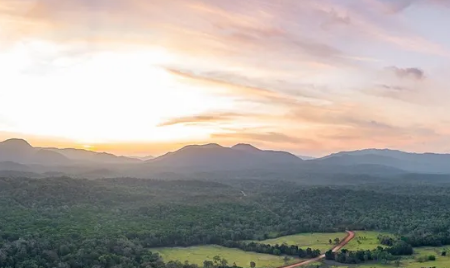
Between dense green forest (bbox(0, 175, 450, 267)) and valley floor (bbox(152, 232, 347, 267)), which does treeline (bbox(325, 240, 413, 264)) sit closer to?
valley floor (bbox(152, 232, 347, 267))

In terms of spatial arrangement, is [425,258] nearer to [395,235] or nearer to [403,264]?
[403,264]

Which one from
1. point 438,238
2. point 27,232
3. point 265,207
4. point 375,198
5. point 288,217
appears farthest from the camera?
point 375,198

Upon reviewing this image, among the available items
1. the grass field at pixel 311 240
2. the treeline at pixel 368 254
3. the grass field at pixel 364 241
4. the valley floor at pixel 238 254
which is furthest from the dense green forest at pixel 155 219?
the treeline at pixel 368 254

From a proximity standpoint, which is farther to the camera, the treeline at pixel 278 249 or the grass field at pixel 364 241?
the grass field at pixel 364 241

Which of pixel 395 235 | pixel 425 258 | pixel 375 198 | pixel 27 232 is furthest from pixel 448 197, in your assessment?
pixel 27 232

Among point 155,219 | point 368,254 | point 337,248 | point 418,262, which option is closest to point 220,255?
point 337,248

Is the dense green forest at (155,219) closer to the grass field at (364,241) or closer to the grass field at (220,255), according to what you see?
the grass field at (220,255)
